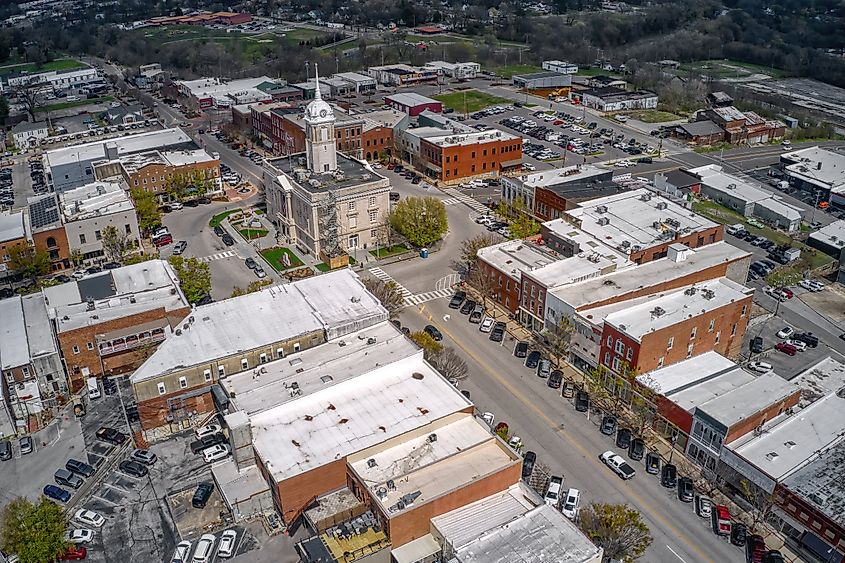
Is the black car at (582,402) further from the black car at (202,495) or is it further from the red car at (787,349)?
the black car at (202,495)

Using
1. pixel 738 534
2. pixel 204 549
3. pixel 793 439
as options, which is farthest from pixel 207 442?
pixel 793 439

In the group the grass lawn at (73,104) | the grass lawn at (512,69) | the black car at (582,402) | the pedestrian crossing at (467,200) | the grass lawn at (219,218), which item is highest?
the grass lawn at (512,69)

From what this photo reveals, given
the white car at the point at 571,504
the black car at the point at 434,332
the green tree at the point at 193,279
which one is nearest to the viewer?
the white car at the point at 571,504

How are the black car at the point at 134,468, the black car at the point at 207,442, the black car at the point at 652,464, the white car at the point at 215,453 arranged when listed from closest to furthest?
the black car at the point at 652,464 → the black car at the point at 134,468 → the white car at the point at 215,453 → the black car at the point at 207,442

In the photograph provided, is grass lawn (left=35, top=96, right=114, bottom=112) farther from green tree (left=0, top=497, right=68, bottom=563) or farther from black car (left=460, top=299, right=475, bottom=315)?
green tree (left=0, top=497, right=68, bottom=563)

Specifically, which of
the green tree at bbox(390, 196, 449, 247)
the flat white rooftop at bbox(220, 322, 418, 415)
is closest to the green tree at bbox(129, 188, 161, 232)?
the green tree at bbox(390, 196, 449, 247)

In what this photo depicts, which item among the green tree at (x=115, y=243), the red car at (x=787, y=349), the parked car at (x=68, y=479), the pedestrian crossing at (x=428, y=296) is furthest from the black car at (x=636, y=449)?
the green tree at (x=115, y=243)

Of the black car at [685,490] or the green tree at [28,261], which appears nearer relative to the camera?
the black car at [685,490]
